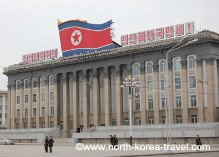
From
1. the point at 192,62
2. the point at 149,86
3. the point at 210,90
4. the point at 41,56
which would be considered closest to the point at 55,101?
the point at 41,56

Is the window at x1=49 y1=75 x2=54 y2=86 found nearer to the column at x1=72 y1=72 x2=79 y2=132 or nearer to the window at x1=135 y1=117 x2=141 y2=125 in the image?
the column at x1=72 y1=72 x2=79 y2=132

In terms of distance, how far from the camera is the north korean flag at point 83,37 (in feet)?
261

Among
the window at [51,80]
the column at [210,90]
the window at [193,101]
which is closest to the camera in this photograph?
the column at [210,90]

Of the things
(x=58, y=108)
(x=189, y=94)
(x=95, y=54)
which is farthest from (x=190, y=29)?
(x=58, y=108)

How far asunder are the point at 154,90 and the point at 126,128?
835 cm

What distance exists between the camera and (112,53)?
7706cm

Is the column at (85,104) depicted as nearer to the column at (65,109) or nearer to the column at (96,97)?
the column at (96,97)

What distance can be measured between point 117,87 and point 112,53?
6250 millimetres

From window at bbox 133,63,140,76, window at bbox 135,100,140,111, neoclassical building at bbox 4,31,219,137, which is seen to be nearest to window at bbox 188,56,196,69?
neoclassical building at bbox 4,31,219,137

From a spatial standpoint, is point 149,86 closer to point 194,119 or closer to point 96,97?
point 194,119

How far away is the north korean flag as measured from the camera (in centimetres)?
7944

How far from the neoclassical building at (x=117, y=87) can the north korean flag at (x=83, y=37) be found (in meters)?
1.50

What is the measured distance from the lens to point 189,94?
67688 millimetres

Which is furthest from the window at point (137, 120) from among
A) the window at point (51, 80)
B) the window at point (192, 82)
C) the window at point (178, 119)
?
the window at point (51, 80)
